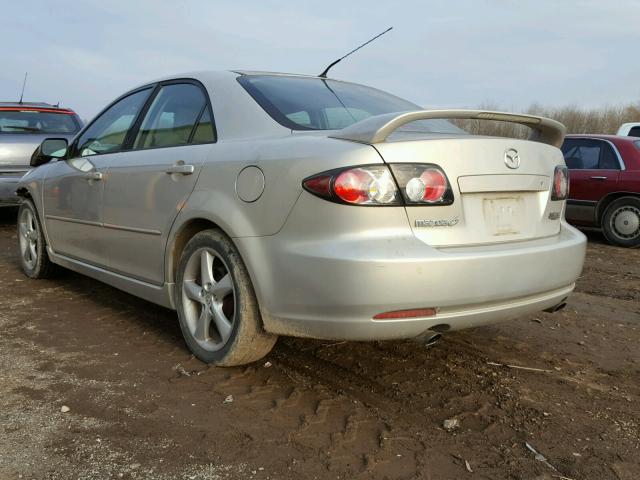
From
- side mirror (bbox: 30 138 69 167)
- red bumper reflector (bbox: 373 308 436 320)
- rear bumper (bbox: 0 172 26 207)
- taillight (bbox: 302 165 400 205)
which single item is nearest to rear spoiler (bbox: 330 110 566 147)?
taillight (bbox: 302 165 400 205)

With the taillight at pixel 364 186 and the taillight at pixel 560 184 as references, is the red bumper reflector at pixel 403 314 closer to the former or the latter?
the taillight at pixel 364 186

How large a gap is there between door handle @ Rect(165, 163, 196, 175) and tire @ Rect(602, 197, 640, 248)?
6.72 meters

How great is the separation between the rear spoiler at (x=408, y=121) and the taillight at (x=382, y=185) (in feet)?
0.50

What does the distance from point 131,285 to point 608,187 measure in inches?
267

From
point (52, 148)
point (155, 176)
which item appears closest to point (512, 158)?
point (155, 176)

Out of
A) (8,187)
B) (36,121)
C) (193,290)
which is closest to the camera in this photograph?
(193,290)

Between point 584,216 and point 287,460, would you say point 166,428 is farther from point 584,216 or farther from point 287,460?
point 584,216

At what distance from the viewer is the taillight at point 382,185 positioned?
8.15 ft

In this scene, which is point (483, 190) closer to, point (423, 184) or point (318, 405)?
point (423, 184)

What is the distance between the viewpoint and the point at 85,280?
18.1ft

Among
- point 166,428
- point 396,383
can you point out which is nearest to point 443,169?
point 396,383

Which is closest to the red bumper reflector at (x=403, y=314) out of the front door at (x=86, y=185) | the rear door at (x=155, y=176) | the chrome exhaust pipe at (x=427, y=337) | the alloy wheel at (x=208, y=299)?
the chrome exhaust pipe at (x=427, y=337)

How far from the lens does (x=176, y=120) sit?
11.9 feet

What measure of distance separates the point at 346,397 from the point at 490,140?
53.8 inches
